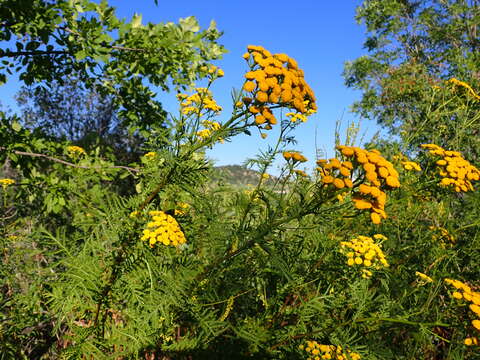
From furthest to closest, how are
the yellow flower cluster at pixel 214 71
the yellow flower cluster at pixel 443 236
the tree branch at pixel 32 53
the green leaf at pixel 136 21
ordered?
1. the green leaf at pixel 136 21
2. the tree branch at pixel 32 53
3. the yellow flower cluster at pixel 443 236
4. the yellow flower cluster at pixel 214 71

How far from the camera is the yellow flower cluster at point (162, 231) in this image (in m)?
1.56

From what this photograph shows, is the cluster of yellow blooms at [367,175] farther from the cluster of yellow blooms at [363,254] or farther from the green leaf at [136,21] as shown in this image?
the green leaf at [136,21]

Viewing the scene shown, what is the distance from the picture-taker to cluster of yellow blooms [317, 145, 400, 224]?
1533 millimetres

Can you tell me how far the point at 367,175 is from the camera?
1.58 metres

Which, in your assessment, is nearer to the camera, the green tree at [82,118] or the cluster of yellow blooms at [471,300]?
the cluster of yellow blooms at [471,300]

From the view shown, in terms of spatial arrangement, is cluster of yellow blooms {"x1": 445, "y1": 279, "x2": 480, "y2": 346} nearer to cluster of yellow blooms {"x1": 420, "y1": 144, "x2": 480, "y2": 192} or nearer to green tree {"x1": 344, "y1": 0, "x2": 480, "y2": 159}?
cluster of yellow blooms {"x1": 420, "y1": 144, "x2": 480, "y2": 192}

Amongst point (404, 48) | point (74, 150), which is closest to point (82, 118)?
point (74, 150)

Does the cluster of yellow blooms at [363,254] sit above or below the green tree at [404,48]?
below

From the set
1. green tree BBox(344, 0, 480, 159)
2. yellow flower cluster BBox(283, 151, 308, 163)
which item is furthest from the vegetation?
green tree BBox(344, 0, 480, 159)

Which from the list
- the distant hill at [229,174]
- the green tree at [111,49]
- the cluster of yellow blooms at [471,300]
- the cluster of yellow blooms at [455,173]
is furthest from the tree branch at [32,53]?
the cluster of yellow blooms at [471,300]

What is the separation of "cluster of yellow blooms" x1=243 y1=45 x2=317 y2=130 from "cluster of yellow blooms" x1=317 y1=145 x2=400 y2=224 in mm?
318

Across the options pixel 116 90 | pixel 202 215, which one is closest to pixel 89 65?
pixel 116 90

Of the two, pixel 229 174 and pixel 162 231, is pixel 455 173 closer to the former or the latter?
pixel 229 174

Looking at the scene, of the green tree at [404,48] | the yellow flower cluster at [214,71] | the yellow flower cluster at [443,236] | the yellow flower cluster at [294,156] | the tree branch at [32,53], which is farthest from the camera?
the green tree at [404,48]
